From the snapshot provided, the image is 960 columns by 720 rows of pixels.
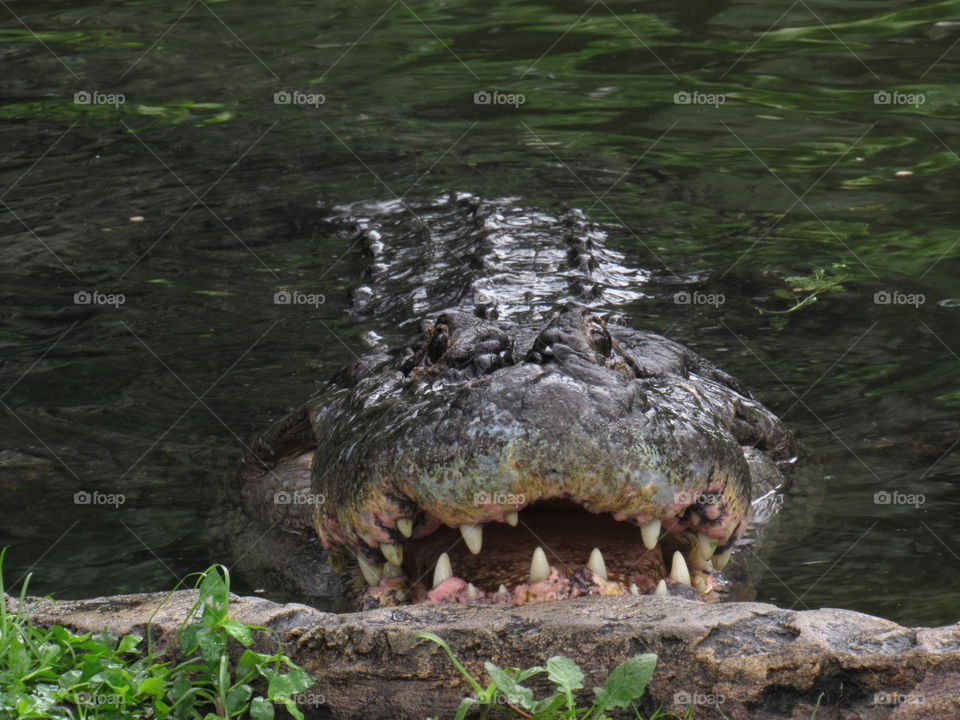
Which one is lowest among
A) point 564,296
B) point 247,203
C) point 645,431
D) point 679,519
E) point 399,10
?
point 679,519

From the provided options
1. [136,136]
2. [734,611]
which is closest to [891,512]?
[734,611]

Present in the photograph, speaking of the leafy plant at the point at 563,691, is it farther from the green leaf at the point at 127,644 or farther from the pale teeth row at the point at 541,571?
the green leaf at the point at 127,644

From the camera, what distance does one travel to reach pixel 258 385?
550 cm

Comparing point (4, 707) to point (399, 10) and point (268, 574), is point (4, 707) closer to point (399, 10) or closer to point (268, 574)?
point (268, 574)

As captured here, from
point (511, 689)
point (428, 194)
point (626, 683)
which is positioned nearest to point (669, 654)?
point (626, 683)

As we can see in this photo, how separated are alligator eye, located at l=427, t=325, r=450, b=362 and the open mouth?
635 mm

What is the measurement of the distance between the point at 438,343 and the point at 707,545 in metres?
1.03

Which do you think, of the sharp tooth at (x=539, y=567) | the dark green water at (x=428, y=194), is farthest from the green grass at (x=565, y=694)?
the dark green water at (x=428, y=194)

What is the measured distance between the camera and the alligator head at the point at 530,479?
110 inches

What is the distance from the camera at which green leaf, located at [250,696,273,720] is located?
230 cm

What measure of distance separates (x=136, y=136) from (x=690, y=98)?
4.25 meters

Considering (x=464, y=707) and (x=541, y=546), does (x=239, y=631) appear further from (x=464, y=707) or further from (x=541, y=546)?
(x=541, y=546)

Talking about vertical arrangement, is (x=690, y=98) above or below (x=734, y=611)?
above

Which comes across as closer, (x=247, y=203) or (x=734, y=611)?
(x=734, y=611)
